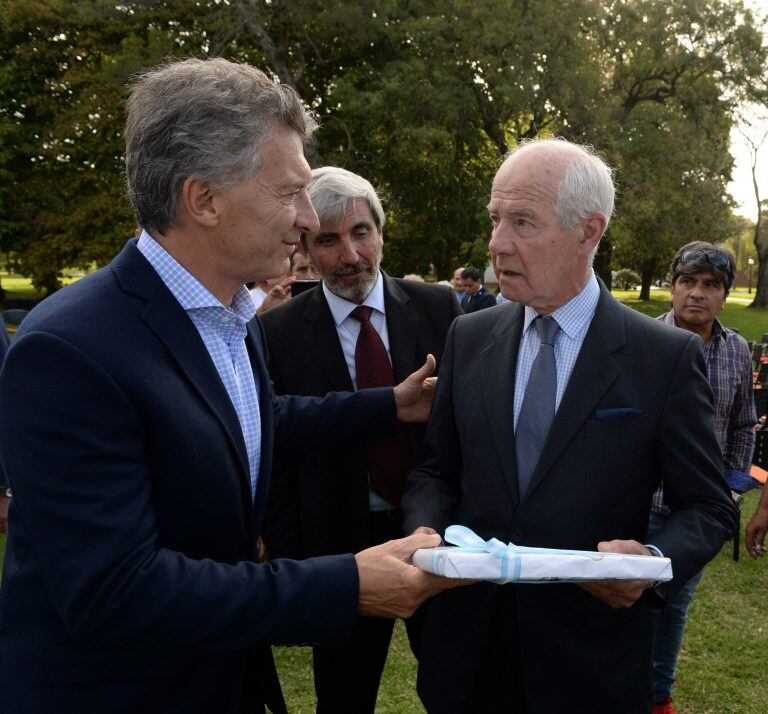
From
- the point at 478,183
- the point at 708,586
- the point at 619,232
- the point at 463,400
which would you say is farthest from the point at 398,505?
the point at 478,183

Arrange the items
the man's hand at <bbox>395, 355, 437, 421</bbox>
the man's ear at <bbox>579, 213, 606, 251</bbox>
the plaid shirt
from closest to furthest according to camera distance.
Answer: the man's ear at <bbox>579, 213, 606, 251</bbox>
the man's hand at <bbox>395, 355, 437, 421</bbox>
the plaid shirt

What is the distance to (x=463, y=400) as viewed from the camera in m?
2.28

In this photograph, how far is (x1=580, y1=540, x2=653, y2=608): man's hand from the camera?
176 centimetres

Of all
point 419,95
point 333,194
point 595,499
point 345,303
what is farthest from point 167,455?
point 419,95

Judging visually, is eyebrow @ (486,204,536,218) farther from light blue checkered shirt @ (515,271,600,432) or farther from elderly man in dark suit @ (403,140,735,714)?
light blue checkered shirt @ (515,271,600,432)

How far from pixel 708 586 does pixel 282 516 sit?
400 centimetres

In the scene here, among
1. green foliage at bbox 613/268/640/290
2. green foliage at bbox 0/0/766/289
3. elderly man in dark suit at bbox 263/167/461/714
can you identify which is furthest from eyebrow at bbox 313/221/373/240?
green foliage at bbox 613/268/640/290

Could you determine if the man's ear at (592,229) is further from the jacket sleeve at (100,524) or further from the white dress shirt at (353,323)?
the jacket sleeve at (100,524)

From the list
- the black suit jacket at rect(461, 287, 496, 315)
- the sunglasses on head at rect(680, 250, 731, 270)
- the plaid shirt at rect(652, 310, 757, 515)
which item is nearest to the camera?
the sunglasses on head at rect(680, 250, 731, 270)

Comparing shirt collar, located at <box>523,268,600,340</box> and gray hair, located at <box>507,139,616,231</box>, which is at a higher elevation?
gray hair, located at <box>507,139,616,231</box>

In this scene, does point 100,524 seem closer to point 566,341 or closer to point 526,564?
point 526,564

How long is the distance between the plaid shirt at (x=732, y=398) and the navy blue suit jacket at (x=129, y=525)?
2827 millimetres

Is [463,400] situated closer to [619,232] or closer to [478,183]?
[619,232]

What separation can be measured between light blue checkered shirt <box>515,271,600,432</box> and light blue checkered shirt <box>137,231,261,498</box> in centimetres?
84
